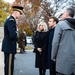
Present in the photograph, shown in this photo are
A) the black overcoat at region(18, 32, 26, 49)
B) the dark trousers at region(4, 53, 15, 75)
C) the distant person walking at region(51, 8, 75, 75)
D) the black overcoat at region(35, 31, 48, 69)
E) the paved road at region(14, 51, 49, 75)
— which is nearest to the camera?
the distant person walking at region(51, 8, 75, 75)

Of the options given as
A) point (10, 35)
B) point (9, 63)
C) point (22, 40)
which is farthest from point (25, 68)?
point (22, 40)

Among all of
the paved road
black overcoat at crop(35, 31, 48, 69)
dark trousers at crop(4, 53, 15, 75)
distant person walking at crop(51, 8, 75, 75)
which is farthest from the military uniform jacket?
the paved road

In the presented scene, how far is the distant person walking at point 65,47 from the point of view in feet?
17.1

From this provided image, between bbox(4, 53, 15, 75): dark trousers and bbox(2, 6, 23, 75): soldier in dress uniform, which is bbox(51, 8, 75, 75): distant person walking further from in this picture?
bbox(4, 53, 15, 75): dark trousers

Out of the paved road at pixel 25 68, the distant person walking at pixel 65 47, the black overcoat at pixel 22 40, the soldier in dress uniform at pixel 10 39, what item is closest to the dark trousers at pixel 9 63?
the soldier in dress uniform at pixel 10 39

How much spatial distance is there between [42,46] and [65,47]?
3.23 metres

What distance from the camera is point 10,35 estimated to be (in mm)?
6559

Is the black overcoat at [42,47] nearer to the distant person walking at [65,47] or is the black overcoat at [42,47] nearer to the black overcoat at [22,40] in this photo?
the distant person walking at [65,47]

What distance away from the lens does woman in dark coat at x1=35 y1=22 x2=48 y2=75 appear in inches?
329

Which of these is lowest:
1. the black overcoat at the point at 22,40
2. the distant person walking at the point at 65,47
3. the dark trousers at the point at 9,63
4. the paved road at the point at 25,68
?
the paved road at the point at 25,68

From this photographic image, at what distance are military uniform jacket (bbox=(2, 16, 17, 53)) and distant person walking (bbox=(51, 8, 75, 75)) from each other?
1.43m

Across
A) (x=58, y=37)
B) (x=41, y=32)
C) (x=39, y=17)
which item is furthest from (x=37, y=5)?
(x=58, y=37)

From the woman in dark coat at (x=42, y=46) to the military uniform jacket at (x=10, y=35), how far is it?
1684 millimetres

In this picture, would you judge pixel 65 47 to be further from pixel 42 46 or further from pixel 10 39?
pixel 42 46
